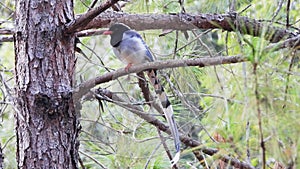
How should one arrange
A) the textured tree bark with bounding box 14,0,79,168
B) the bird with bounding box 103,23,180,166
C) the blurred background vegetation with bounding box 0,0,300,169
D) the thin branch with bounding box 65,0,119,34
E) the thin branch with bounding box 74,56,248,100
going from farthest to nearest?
the bird with bounding box 103,23,180,166 < the textured tree bark with bounding box 14,0,79,168 < the thin branch with bounding box 65,0,119,34 < the thin branch with bounding box 74,56,248,100 < the blurred background vegetation with bounding box 0,0,300,169

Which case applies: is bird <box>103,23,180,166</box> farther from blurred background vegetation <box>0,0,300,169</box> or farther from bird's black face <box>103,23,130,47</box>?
blurred background vegetation <box>0,0,300,169</box>

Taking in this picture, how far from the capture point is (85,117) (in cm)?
241

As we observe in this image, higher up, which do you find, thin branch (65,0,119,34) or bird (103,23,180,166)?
thin branch (65,0,119,34)

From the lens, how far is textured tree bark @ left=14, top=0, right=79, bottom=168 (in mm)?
1737

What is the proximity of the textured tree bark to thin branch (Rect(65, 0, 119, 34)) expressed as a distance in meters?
0.05

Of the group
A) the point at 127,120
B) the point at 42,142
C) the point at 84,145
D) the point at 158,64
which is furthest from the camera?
the point at 84,145

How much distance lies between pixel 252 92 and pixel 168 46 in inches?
56.0

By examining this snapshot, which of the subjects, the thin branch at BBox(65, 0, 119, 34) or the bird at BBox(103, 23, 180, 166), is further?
the bird at BBox(103, 23, 180, 166)

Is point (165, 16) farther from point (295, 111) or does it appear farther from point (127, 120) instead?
point (295, 111)

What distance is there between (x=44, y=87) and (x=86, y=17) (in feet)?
0.90

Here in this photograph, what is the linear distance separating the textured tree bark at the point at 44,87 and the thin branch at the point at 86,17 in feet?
0.15

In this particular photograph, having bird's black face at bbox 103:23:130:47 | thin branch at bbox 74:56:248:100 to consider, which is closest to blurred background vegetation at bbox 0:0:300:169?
thin branch at bbox 74:56:248:100

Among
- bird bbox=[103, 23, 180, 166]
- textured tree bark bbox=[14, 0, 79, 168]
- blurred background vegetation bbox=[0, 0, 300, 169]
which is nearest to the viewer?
blurred background vegetation bbox=[0, 0, 300, 169]

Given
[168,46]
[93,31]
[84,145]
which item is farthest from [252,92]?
[84,145]
